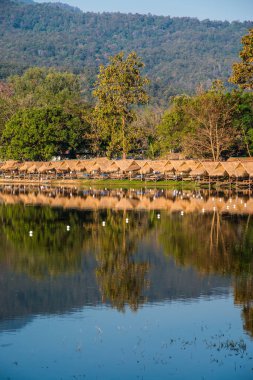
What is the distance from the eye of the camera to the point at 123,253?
3017 cm

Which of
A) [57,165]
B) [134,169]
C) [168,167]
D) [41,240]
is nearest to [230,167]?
[168,167]

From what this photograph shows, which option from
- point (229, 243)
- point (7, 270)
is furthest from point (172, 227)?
point (7, 270)

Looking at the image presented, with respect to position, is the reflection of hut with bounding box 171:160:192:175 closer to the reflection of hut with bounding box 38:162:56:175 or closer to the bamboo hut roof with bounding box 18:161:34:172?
the reflection of hut with bounding box 38:162:56:175

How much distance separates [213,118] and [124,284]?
56087 mm

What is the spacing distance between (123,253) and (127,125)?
2349 inches

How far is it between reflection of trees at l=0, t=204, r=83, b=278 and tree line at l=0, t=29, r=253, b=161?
1078 inches

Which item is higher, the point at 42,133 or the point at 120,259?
the point at 42,133

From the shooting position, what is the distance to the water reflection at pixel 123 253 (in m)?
22.3

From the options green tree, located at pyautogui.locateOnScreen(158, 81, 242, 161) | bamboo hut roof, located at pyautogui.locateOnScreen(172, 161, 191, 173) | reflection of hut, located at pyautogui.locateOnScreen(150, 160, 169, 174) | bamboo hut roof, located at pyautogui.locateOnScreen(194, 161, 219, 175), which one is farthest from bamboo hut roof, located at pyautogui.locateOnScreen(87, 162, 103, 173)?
bamboo hut roof, located at pyautogui.locateOnScreen(194, 161, 219, 175)

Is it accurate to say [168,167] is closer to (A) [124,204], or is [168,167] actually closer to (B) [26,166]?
(B) [26,166]

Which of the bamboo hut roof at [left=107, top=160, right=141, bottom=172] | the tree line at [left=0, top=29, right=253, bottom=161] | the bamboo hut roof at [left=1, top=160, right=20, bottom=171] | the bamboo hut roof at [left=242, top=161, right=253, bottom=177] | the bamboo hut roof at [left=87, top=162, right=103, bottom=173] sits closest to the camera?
the bamboo hut roof at [left=242, top=161, right=253, bottom=177]

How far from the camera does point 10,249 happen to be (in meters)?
31.4

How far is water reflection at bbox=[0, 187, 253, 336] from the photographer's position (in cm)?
2228

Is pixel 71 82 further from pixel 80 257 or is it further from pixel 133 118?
pixel 80 257
